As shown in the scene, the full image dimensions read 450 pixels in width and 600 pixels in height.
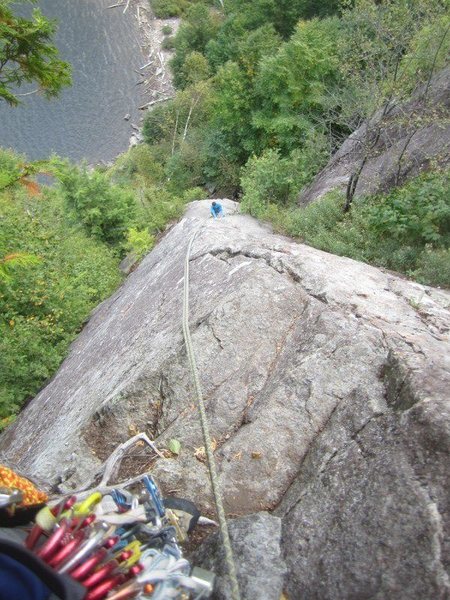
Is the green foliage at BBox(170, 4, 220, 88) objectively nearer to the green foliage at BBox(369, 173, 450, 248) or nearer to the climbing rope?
the green foliage at BBox(369, 173, 450, 248)

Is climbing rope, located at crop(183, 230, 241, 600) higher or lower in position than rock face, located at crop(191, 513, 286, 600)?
higher

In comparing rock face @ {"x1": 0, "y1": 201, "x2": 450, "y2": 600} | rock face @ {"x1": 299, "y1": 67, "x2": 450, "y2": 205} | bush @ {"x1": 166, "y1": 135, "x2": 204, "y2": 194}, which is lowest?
bush @ {"x1": 166, "y1": 135, "x2": 204, "y2": 194}

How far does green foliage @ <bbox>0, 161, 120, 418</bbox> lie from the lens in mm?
9766

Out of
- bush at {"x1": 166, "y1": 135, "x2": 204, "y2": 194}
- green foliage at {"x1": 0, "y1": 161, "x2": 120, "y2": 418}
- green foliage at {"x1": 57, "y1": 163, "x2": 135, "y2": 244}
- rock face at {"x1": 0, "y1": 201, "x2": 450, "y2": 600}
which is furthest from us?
bush at {"x1": 166, "y1": 135, "x2": 204, "y2": 194}

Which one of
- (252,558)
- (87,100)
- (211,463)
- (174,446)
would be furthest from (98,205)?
(87,100)

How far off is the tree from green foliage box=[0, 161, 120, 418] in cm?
173

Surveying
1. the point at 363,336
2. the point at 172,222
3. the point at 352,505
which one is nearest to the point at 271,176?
the point at 172,222

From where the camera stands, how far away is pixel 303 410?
4.09 meters

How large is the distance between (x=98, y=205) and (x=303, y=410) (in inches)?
592

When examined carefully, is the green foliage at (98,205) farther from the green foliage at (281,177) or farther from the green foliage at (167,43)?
the green foliage at (167,43)

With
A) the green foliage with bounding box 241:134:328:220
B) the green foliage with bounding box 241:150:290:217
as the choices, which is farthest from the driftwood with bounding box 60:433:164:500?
the green foliage with bounding box 241:150:290:217

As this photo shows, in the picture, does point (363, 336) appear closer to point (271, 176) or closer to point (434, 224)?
point (434, 224)

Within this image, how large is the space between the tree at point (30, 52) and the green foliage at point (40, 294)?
5.67 ft

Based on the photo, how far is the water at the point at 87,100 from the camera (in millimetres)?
33281
